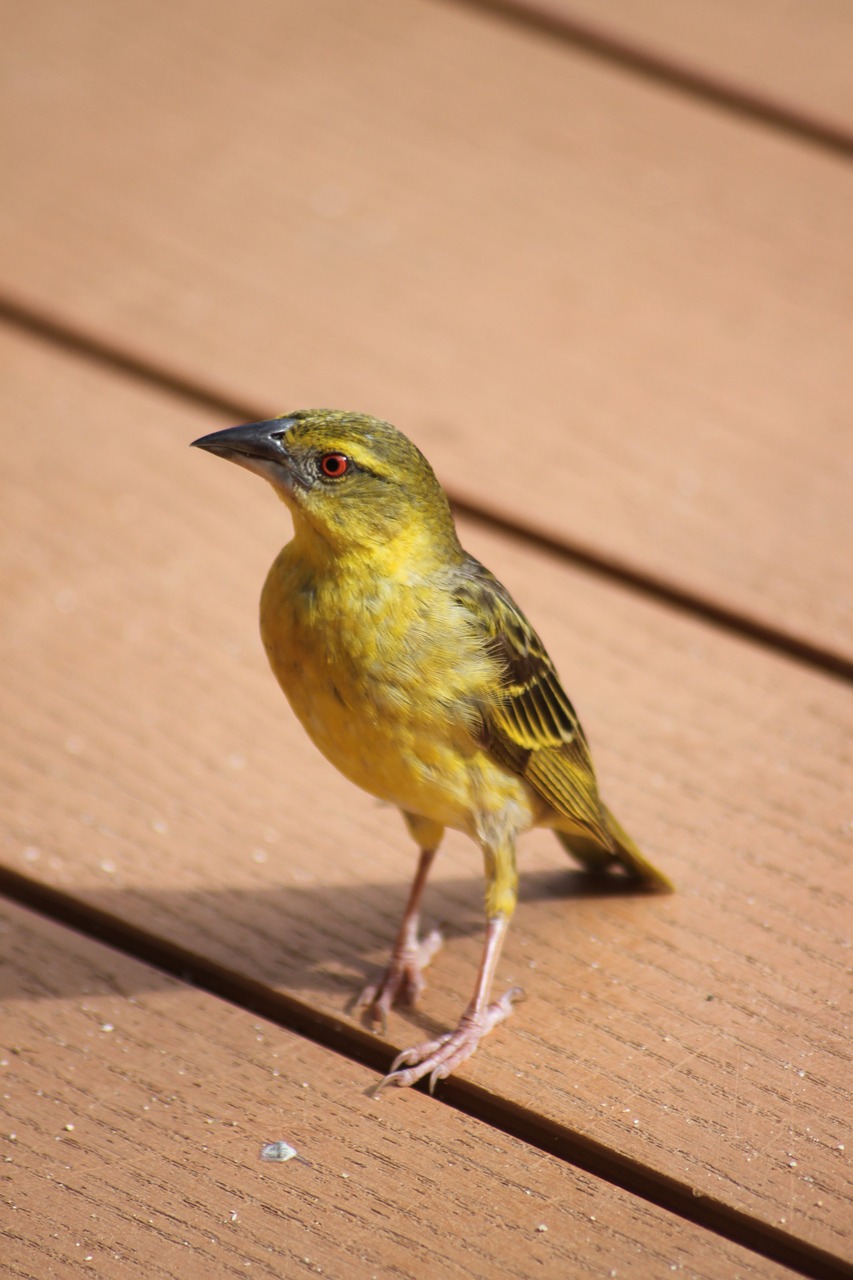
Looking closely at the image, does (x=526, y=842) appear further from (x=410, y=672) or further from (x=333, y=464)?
(x=333, y=464)

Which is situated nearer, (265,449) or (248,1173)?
(248,1173)

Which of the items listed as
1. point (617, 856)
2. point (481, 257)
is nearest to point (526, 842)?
point (617, 856)

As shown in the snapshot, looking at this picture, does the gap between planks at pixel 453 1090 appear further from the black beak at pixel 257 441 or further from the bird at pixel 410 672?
the black beak at pixel 257 441

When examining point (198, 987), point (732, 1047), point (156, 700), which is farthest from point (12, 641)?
Result: point (732, 1047)

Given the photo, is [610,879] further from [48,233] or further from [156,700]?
[48,233]

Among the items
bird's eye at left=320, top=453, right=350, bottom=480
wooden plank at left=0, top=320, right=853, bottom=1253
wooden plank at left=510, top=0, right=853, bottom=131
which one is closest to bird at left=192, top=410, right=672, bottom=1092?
bird's eye at left=320, top=453, right=350, bottom=480

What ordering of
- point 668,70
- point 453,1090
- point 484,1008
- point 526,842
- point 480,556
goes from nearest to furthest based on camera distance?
point 453,1090 → point 484,1008 → point 526,842 → point 480,556 → point 668,70

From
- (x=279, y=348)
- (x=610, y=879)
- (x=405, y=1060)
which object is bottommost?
(x=405, y=1060)
